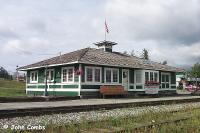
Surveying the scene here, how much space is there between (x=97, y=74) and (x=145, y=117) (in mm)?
14738

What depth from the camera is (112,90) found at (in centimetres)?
2591

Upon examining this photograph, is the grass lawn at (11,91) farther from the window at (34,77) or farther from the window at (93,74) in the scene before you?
the window at (93,74)

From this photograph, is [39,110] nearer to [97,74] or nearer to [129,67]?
[97,74]

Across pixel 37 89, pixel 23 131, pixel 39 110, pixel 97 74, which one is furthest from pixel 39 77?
pixel 23 131

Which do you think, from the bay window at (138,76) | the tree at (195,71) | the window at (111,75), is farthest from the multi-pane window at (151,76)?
the tree at (195,71)

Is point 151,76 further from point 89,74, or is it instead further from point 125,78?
point 89,74

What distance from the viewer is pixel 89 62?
80.5 feet

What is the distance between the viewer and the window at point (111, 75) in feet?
88.3

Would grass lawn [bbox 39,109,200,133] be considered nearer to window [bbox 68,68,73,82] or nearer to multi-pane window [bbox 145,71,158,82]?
window [bbox 68,68,73,82]

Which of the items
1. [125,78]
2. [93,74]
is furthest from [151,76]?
[93,74]

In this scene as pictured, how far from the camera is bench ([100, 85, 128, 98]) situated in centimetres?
2534

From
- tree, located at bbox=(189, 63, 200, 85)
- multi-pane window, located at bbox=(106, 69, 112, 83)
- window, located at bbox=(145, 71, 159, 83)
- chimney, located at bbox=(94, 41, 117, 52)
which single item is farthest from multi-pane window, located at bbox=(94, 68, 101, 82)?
tree, located at bbox=(189, 63, 200, 85)

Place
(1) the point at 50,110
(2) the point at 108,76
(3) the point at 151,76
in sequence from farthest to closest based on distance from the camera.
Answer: (3) the point at 151,76 → (2) the point at 108,76 → (1) the point at 50,110

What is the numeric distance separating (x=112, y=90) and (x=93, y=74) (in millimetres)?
1977
